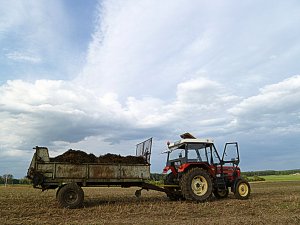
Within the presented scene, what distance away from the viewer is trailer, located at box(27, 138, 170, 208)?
12.0 m

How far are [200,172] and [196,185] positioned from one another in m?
0.56

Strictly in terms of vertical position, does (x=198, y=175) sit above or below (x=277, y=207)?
above

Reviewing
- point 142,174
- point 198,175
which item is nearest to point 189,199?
point 198,175

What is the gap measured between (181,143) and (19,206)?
679cm

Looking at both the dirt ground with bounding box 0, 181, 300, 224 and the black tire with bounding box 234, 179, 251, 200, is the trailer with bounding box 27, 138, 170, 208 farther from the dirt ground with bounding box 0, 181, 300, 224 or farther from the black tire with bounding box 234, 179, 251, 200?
the black tire with bounding box 234, 179, 251, 200

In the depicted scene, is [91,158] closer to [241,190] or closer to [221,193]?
[221,193]

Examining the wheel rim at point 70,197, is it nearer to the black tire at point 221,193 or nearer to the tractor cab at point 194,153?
the tractor cab at point 194,153

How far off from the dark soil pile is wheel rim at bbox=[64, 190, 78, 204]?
1.16m

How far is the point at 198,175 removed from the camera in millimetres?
13773

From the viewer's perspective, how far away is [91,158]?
13000mm

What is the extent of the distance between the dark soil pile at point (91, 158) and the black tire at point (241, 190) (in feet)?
14.6

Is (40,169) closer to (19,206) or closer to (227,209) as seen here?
(19,206)

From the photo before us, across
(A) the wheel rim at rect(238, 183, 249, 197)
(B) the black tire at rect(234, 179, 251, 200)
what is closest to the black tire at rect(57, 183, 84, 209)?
(B) the black tire at rect(234, 179, 251, 200)

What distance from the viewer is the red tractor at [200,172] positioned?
13711 millimetres
